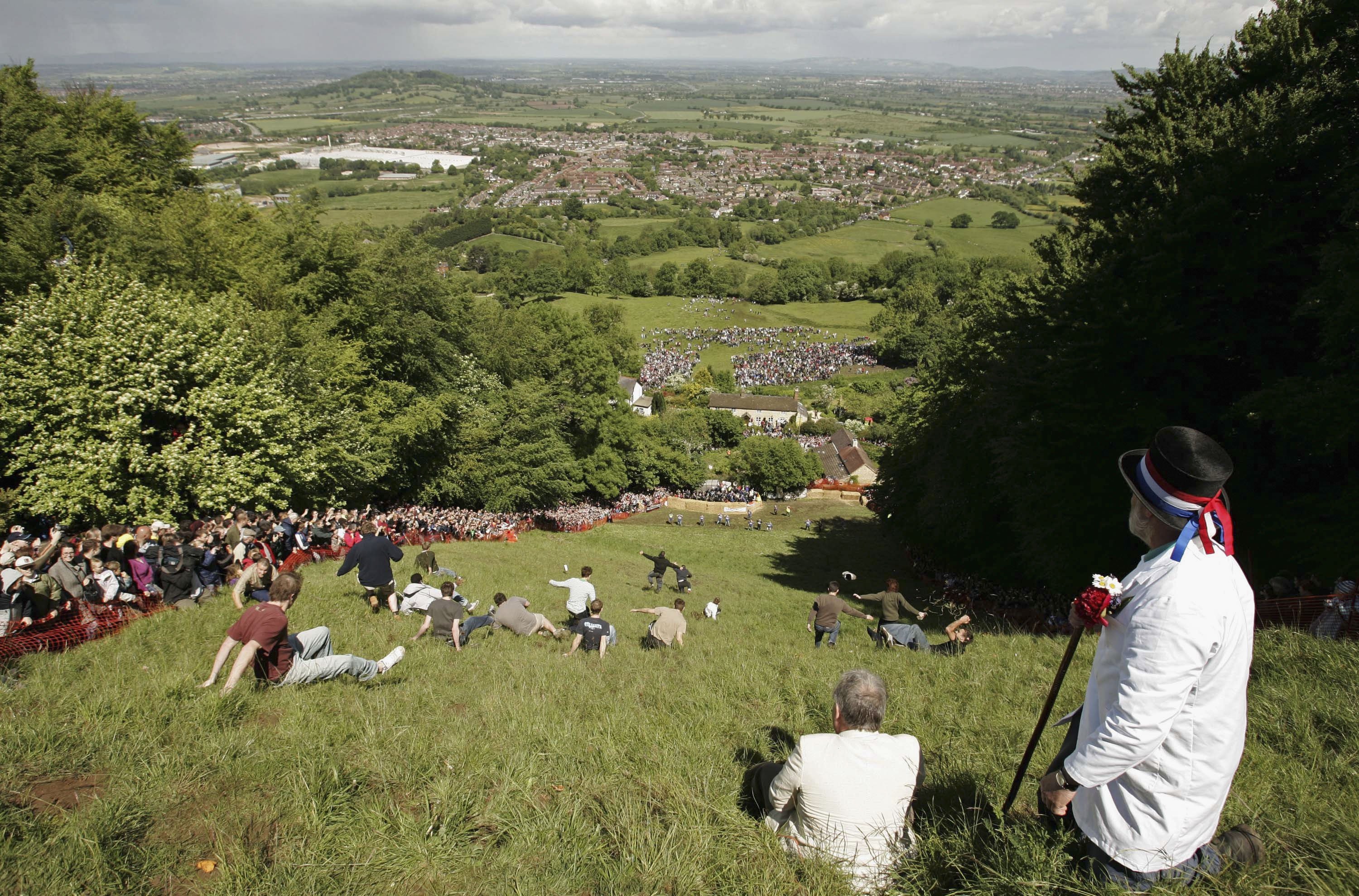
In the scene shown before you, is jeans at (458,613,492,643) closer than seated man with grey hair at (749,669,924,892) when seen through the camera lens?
No

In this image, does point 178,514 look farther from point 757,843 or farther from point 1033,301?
point 1033,301

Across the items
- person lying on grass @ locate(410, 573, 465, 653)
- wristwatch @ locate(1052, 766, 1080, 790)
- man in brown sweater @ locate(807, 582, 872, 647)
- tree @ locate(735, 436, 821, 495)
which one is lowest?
tree @ locate(735, 436, 821, 495)

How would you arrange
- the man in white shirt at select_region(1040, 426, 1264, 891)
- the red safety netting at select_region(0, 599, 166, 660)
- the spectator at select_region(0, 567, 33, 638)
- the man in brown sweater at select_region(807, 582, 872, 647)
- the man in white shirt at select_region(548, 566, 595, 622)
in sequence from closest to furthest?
the man in white shirt at select_region(1040, 426, 1264, 891)
the red safety netting at select_region(0, 599, 166, 660)
the spectator at select_region(0, 567, 33, 638)
the man in brown sweater at select_region(807, 582, 872, 647)
the man in white shirt at select_region(548, 566, 595, 622)

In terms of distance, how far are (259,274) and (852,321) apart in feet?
363

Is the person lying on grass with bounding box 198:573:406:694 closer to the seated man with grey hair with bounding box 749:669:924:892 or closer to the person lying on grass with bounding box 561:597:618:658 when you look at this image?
the person lying on grass with bounding box 561:597:618:658

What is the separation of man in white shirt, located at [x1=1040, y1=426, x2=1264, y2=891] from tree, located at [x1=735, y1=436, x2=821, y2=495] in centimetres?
5175

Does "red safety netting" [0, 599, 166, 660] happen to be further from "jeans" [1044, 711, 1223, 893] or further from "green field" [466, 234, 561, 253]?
"green field" [466, 234, 561, 253]

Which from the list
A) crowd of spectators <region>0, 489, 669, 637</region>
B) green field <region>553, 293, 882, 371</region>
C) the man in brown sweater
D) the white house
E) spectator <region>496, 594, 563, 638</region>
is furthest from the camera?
green field <region>553, 293, 882, 371</region>

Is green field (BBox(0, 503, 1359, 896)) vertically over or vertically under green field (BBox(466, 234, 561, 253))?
over

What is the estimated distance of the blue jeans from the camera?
10.2 feet

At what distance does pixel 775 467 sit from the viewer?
54.8 meters

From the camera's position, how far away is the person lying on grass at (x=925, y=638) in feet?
32.0

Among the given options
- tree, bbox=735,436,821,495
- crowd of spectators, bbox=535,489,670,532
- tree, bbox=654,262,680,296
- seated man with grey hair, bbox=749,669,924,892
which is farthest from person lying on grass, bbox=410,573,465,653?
tree, bbox=654,262,680,296

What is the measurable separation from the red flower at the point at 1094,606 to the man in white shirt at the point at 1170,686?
57 millimetres
